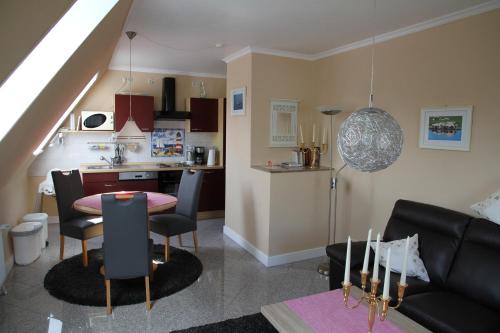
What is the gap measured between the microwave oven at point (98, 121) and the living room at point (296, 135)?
733mm

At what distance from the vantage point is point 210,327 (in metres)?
2.76

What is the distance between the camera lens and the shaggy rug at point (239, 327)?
8.92 feet

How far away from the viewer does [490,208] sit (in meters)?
2.57

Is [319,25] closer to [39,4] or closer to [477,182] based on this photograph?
[477,182]

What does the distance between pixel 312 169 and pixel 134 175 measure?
110 inches

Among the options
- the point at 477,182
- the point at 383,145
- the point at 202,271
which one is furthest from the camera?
the point at 202,271

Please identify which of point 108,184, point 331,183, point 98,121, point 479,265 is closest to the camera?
point 479,265

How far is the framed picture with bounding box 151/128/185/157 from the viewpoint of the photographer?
6113 millimetres

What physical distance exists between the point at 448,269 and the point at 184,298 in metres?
2.24

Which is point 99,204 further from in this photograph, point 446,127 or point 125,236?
point 446,127

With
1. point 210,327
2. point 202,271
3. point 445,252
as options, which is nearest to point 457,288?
point 445,252

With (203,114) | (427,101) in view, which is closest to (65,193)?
(203,114)

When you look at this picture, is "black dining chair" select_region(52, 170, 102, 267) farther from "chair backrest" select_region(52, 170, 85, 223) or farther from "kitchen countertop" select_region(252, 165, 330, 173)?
"kitchen countertop" select_region(252, 165, 330, 173)

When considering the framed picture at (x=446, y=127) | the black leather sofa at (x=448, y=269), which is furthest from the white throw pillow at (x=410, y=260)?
the framed picture at (x=446, y=127)
